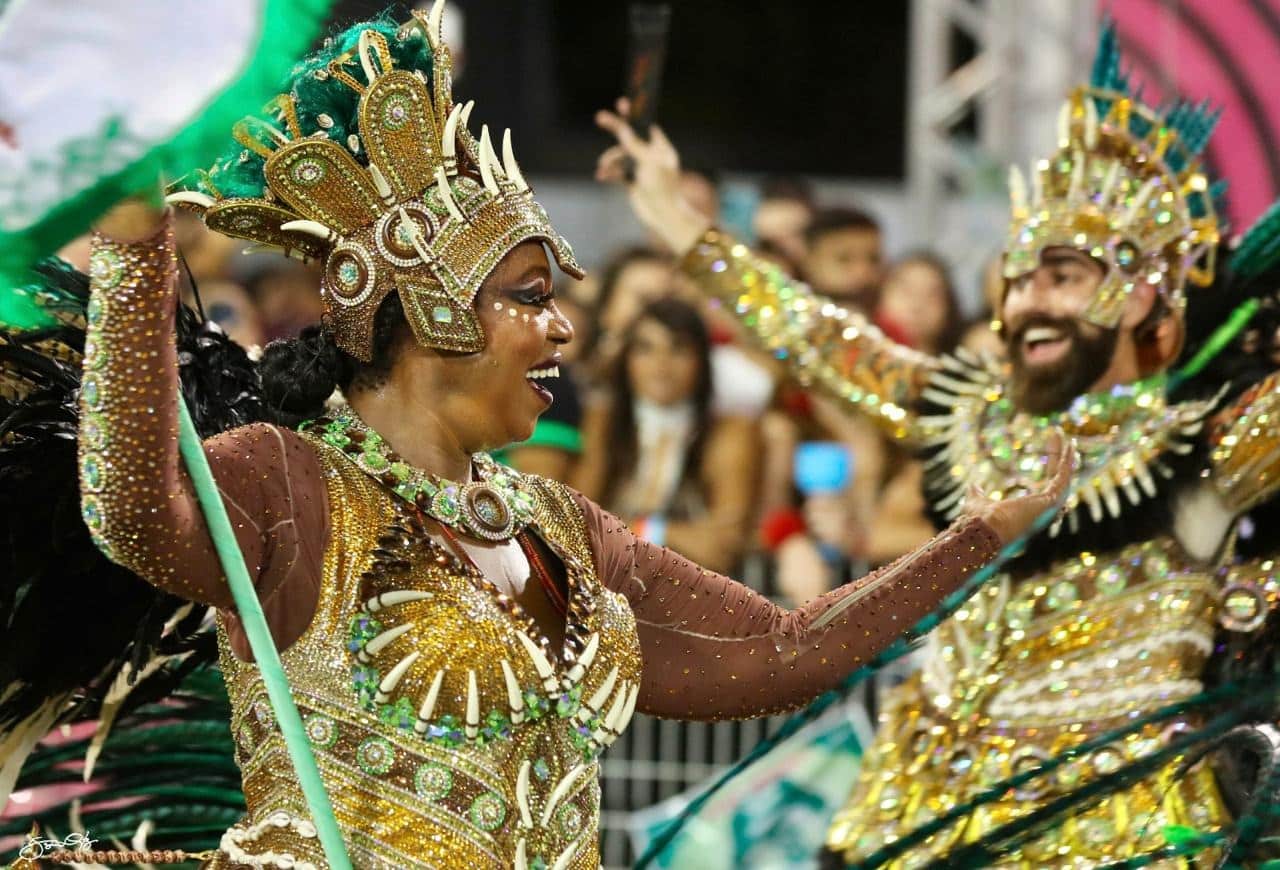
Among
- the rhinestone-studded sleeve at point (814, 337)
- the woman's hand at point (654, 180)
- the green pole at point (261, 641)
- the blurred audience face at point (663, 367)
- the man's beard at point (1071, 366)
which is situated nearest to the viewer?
the green pole at point (261, 641)

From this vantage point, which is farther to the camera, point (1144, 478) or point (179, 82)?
point (1144, 478)

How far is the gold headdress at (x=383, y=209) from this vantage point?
273 centimetres

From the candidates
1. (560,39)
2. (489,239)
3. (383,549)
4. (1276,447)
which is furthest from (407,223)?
(560,39)

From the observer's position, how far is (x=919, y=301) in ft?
22.1

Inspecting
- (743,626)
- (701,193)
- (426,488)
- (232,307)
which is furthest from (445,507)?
(701,193)

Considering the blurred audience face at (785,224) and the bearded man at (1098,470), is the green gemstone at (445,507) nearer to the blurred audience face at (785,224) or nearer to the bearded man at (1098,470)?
the bearded man at (1098,470)

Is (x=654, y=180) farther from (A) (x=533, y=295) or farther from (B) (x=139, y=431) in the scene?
(B) (x=139, y=431)

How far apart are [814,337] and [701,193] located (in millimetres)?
2257

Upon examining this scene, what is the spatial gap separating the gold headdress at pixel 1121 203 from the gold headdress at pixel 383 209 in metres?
1.71

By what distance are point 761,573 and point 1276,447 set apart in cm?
228

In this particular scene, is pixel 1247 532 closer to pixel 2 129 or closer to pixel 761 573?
pixel 761 573

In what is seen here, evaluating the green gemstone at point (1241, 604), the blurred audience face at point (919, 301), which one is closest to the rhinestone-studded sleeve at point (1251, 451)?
the green gemstone at point (1241, 604)

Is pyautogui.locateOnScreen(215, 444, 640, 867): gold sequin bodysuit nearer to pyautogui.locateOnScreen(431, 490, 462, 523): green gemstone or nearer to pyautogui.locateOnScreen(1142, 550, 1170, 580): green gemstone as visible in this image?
pyautogui.locateOnScreen(431, 490, 462, 523): green gemstone

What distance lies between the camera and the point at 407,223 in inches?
108
